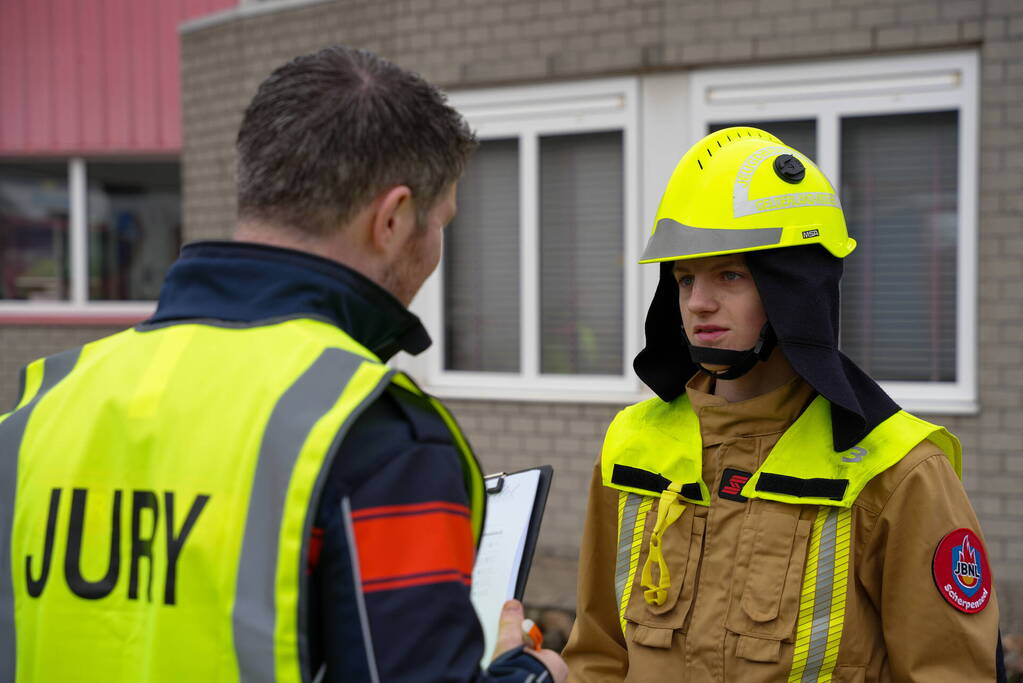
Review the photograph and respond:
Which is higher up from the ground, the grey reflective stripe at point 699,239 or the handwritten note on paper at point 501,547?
the grey reflective stripe at point 699,239

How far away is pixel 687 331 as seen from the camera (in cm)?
220

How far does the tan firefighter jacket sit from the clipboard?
0.51 metres

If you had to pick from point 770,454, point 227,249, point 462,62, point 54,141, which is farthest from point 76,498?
point 54,141

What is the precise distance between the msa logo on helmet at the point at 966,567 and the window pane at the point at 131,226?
35.0 ft

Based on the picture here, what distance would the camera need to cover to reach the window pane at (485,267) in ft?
24.0

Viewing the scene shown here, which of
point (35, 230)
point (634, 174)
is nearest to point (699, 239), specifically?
point (634, 174)

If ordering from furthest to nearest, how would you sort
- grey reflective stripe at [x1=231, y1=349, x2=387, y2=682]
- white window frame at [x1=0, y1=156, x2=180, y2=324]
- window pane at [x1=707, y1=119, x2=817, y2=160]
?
white window frame at [x1=0, y1=156, x2=180, y2=324], window pane at [x1=707, y1=119, x2=817, y2=160], grey reflective stripe at [x1=231, y1=349, x2=387, y2=682]

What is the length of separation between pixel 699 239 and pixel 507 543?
0.85 meters

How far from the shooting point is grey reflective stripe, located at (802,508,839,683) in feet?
6.16

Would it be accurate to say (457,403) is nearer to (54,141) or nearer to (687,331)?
(687,331)

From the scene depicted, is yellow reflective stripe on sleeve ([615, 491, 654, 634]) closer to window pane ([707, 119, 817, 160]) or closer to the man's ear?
the man's ear

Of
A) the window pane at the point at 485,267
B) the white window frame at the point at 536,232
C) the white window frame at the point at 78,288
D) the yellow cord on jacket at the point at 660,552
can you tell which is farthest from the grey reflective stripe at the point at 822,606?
the white window frame at the point at 78,288

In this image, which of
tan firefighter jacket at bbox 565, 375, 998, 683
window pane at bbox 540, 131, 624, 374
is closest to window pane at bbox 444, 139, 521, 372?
window pane at bbox 540, 131, 624, 374

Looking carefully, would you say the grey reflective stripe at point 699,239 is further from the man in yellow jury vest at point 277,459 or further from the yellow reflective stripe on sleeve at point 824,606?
the man in yellow jury vest at point 277,459
